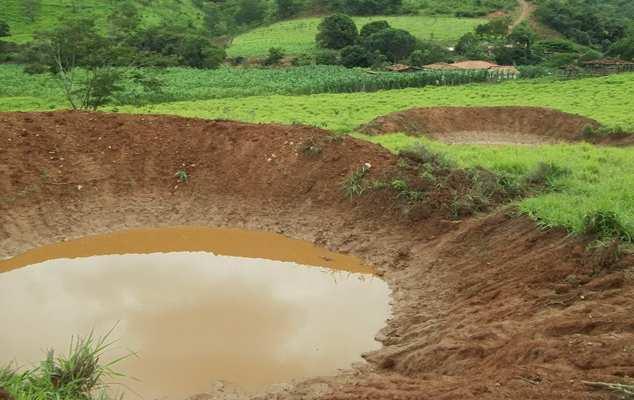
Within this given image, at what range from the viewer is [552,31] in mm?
70688

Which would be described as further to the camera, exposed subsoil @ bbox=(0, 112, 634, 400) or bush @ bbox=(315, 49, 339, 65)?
bush @ bbox=(315, 49, 339, 65)

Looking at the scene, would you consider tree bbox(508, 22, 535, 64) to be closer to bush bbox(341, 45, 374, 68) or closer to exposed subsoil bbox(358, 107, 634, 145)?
bush bbox(341, 45, 374, 68)

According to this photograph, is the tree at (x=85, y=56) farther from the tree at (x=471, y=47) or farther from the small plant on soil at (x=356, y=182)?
the tree at (x=471, y=47)

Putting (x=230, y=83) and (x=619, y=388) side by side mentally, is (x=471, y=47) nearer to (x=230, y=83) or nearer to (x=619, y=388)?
(x=230, y=83)

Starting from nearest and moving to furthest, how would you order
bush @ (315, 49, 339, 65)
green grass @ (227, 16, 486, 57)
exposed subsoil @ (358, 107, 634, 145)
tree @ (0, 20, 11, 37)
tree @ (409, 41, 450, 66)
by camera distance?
exposed subsoil @ (358, 107, 634, 145), tree @ (409, 41, 450, 66), tree @ (0, 20, 11, 37), bush @ (315, 49, 339, 65), green grass @ (227, 16, 486, 57)

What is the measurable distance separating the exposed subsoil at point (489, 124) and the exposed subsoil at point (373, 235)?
8569mm

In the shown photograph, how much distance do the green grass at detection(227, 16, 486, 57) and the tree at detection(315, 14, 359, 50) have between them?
174cm

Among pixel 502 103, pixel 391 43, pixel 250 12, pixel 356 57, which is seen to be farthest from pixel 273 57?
pixel 502 103

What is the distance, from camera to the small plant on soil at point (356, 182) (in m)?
13.3

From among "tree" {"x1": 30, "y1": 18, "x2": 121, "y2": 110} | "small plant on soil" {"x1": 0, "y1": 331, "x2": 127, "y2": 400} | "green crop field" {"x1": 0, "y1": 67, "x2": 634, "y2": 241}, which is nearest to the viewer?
"small plant on soil" {"x1": 0, "y1": 331, "x2": 127, "y2": 400}

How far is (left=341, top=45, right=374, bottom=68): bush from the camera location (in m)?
56.4

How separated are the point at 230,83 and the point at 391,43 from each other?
79.2 feet

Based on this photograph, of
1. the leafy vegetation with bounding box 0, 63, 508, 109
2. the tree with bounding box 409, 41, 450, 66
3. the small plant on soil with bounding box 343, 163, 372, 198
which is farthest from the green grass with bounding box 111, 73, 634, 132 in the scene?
the tree with bounding box 409, 41, 450, 66

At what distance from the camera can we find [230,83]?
3897 centimetres
